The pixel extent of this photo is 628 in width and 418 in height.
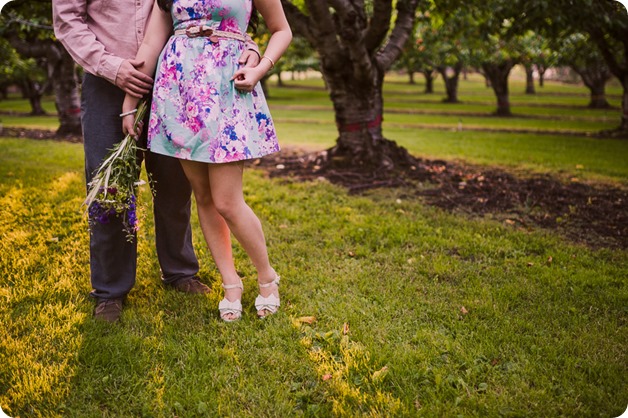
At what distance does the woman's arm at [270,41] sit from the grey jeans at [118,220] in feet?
2.73

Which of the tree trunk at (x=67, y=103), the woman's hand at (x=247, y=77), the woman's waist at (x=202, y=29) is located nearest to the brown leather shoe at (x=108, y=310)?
the woman's hand at (x=247, y=77)

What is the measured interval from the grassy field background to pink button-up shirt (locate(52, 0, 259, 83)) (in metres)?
0.97

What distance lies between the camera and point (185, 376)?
8.04 ft

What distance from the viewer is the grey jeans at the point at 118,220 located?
2.90 m

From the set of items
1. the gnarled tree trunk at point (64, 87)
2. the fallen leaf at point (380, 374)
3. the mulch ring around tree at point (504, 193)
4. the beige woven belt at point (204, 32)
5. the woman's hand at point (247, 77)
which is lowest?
the fallen leaf at point (380, 374)

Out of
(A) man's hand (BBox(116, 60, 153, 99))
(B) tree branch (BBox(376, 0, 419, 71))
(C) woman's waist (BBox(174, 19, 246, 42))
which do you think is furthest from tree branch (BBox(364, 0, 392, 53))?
(A) man's hand (BBox(116, 60, 153, 99))

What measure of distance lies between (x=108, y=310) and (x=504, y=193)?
4970mm

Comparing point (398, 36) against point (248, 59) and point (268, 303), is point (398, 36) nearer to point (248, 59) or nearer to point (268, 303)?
point (248, 59)

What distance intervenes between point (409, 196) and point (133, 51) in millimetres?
4056

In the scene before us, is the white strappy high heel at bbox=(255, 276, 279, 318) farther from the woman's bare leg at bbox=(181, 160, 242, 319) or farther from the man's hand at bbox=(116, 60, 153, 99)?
the man's hand at bbox=(116, 60, 153, 99)

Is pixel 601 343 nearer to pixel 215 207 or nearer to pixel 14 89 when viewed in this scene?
pixel 215 207

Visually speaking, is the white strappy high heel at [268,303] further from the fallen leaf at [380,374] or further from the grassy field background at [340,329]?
the fallen leaf at [380,374]

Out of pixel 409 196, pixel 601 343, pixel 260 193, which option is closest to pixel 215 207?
pixel 601 343

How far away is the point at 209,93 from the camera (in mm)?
2592
